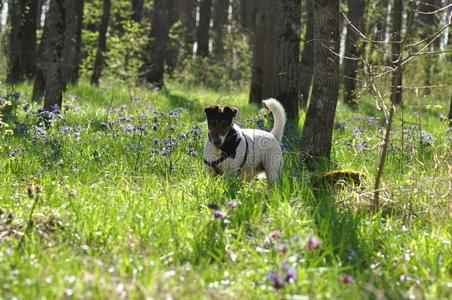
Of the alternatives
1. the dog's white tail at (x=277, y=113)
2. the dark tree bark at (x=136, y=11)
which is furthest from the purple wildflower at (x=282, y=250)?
the dark tree bark at (x=136, y=11)

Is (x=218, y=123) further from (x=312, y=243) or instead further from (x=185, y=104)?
(x=185, y=104)

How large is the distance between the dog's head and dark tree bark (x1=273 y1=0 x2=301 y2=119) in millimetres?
5157

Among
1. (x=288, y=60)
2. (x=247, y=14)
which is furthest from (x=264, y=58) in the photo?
(x=247, y=14)

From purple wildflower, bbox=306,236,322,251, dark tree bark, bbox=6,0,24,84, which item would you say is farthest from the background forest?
dark tree bark, bbox=6,0,24,84

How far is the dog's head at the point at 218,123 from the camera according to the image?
19.6 feet

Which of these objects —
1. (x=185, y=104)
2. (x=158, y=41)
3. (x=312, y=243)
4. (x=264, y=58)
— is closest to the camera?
(x=312, y=243)

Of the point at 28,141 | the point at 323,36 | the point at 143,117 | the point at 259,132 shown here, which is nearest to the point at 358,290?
the point at 259,132

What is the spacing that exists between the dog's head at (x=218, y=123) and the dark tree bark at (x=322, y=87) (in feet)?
4.55

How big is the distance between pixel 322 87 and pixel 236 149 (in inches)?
63.3

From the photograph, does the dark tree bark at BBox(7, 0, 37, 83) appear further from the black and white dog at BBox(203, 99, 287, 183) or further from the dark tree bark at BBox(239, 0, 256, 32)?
the dark tree bark at BBox(239, 0, 256, 32)

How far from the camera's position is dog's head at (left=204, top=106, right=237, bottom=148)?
19.6ft

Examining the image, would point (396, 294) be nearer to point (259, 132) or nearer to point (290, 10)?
point (259, 132)

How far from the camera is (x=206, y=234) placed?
4.08m

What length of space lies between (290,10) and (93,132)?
4.61m
